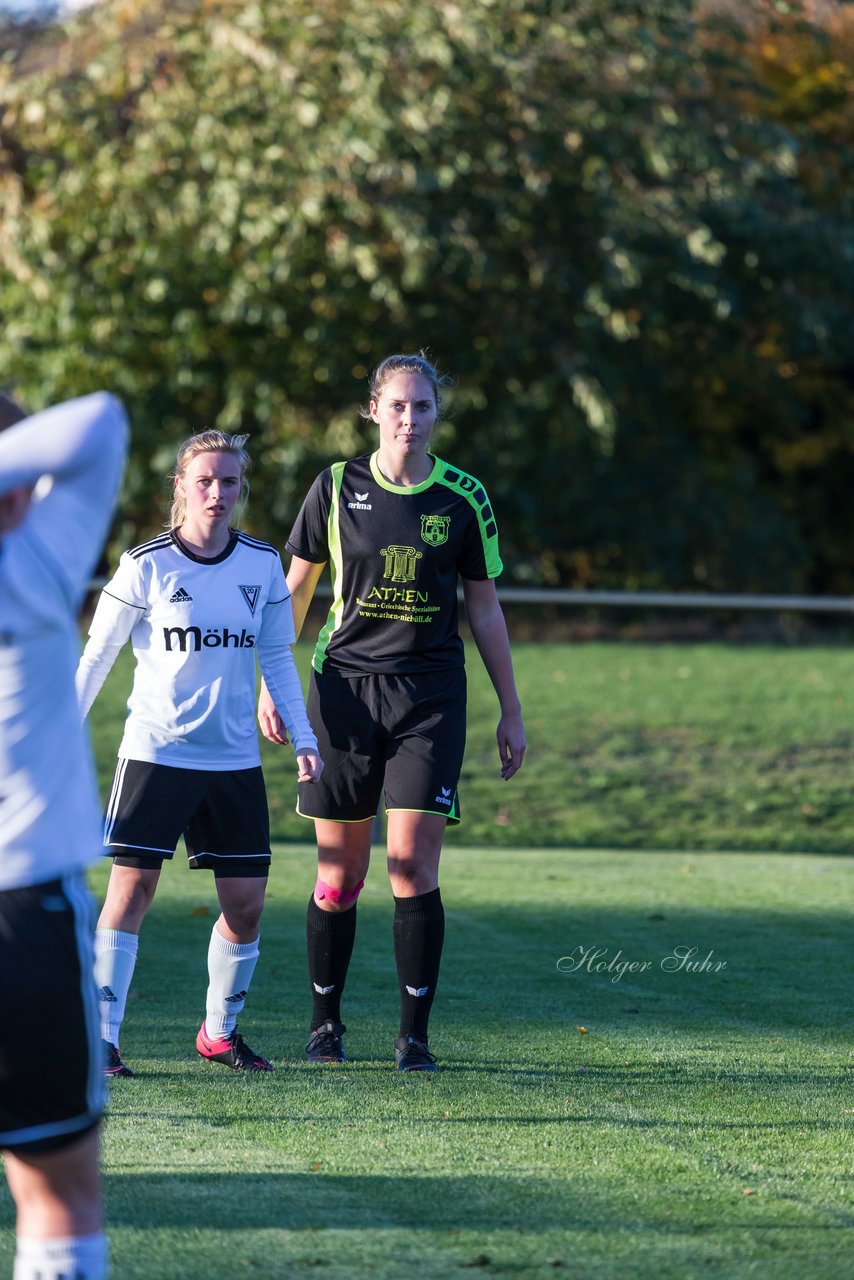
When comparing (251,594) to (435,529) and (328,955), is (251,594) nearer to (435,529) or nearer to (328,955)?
(435,529)

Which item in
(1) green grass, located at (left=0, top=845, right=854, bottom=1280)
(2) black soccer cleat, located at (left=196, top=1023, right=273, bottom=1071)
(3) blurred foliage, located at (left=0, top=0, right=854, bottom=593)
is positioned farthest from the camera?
(3) blurred foliage, located at (left=0, top=0, right=854, bottom=593)

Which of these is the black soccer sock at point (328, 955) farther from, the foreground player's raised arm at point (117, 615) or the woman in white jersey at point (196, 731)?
the foreground player's raised arm at point (117, 615)

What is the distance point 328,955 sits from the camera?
17.5ft

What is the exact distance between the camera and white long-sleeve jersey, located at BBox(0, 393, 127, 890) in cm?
252

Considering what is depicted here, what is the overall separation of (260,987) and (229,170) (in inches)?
545

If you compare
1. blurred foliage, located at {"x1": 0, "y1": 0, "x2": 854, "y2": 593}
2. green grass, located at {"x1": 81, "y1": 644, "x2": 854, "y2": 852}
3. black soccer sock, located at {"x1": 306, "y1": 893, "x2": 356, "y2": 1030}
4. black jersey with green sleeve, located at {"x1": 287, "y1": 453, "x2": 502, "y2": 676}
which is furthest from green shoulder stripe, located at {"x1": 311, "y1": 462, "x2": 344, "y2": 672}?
blurred foliage, located at {"x1": 0, "y1": 0, "x2": 854, "y2": 593}

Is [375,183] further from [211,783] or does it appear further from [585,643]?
[211,783]

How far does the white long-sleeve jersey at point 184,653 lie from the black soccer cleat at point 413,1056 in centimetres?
99

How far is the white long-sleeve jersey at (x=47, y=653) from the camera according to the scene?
8.27 ft

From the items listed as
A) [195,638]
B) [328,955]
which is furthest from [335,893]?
[195,638]

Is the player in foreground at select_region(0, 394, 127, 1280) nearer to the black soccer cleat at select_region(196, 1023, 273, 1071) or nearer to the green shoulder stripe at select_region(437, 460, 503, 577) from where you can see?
the black soccer cleat at select_region(196, 1023, 273, 1071)

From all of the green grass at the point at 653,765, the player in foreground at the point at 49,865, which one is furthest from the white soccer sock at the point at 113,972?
the green grass at the point at 653,765

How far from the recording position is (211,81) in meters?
18.9

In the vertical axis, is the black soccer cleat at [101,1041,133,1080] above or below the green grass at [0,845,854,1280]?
above
